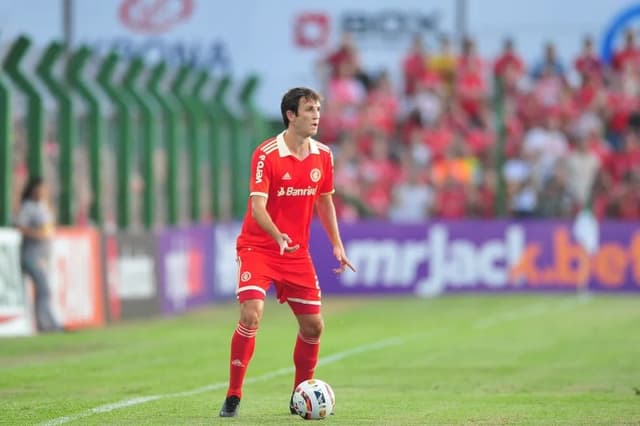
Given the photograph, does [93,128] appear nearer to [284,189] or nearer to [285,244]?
[284,189]

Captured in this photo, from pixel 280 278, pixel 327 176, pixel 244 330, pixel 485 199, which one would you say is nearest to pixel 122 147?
pixel 485 199

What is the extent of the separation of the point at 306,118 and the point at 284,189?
53cm

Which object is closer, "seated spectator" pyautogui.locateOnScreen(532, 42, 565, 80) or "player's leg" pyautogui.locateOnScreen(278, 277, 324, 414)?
"player's leg" pyautogui.locateOnScreen(278, 277, 324, 414)

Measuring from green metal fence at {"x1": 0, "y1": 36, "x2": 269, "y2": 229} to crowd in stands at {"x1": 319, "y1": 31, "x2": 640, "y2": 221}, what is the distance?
216 centimetres

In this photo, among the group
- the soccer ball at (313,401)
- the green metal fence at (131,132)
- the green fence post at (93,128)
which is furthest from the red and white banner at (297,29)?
the soccer ball at (313,401)

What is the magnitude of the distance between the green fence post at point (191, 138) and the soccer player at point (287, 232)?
52.3 feet

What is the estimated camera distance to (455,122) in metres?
30.0

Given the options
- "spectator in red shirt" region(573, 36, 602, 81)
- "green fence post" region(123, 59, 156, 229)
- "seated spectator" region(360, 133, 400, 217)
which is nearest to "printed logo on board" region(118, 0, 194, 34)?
"seated spectator" region(360, 133, 400, 217)

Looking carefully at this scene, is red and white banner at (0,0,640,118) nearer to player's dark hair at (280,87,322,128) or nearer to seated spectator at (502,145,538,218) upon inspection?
seated spectator at (502,145,538,218)

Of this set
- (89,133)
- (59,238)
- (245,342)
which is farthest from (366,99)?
(245,342)

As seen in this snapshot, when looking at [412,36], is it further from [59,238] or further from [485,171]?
[59,238]

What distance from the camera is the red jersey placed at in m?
10.8

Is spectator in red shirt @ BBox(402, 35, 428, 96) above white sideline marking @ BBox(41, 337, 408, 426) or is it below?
above

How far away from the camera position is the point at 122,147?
78.8 ft
